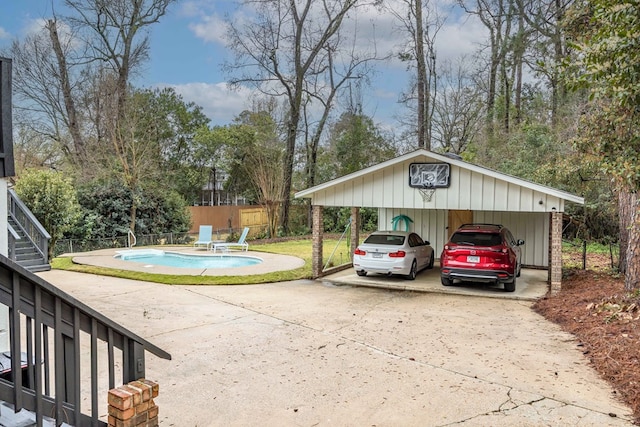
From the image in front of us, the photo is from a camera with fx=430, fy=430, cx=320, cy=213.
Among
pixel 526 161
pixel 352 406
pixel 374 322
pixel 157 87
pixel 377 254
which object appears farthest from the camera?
pixel 157 87

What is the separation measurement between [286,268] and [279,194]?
1067cm

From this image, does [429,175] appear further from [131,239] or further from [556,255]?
[131,239]

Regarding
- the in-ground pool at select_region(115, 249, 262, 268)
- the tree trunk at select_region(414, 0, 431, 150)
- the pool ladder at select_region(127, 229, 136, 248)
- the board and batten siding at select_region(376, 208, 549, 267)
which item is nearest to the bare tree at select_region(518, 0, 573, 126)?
the tree trunk at select_region(414, 0, 431, 150)

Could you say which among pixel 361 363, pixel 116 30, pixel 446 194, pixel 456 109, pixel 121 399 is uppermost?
pixel 116 30

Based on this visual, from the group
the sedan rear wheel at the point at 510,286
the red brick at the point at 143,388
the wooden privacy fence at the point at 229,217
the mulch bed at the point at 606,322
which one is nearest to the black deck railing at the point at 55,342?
the red brick at the point at 143,388

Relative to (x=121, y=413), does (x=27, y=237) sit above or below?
above

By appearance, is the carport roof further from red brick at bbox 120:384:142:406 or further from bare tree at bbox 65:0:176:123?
bare tree at bbox 65:0:176:123

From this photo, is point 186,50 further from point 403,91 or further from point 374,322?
point 374,322

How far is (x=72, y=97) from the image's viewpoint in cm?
2420

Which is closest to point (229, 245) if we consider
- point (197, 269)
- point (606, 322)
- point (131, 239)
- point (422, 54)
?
point (197, 269)

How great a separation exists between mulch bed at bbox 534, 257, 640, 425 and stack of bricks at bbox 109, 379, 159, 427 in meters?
4.24

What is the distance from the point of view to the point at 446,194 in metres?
10.4

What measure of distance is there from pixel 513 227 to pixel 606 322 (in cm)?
817

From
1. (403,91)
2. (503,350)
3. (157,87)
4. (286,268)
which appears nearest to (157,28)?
(157,87)
